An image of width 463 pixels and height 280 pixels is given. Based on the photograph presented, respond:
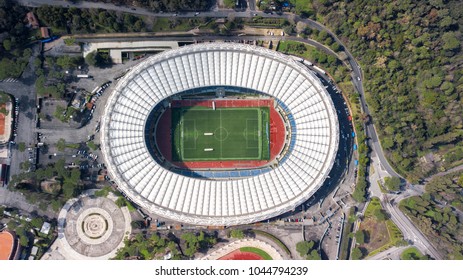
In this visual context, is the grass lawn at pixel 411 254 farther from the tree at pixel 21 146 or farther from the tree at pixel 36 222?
the tree at pixel 21 146

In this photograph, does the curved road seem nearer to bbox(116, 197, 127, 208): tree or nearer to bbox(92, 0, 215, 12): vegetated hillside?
bbox(92, 0, 215, 12): vegetated hillside

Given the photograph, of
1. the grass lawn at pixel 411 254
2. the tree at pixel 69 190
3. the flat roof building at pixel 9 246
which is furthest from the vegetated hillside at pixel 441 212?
the flat roof building at pixel 9 246

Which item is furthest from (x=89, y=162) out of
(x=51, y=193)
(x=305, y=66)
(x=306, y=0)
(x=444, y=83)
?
(x=444, y=83)

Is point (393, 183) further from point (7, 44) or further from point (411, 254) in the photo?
point (7, 44)

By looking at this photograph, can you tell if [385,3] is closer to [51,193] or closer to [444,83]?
[444,83]

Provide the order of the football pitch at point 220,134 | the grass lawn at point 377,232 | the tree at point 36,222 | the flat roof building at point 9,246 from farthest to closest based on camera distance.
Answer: the football pitch at point 220,134
the grass lawn at point 377,232
the tree at point 36,222
the flat roof building at point 9,246

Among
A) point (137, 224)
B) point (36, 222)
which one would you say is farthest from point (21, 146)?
point (137, 224)
